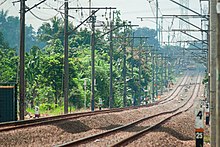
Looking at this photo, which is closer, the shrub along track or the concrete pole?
the concrete pole

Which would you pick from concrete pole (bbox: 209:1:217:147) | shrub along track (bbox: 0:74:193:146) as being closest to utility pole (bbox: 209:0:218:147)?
concrete pole (bbox: 209:1:217:147)

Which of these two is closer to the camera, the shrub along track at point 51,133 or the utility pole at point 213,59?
the utility pole at point 213,59

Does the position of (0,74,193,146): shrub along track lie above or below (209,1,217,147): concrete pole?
below

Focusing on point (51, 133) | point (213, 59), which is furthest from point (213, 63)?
point (51, 133)

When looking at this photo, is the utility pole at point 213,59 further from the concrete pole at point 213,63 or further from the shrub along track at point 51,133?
the shrub along track at point 51,133

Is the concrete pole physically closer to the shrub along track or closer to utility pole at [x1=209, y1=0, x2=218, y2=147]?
utility pole at [x1=209, y1=0, x2=218, y2=147]

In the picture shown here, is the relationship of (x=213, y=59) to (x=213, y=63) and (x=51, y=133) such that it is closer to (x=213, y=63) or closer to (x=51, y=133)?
(x=213, y=63)

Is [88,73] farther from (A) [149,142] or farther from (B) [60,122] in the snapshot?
(A) [149,142]

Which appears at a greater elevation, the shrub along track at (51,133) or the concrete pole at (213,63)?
the concrete pole at (213,63)

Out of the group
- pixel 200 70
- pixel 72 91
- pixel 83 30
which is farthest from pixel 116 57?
pixel 200 70

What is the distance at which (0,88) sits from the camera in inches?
1073

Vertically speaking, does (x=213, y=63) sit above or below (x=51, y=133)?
above

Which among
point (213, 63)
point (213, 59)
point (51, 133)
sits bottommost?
point (51, 133)

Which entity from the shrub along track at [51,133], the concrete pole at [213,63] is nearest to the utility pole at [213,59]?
the concrete pole at [213,63]
